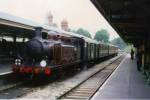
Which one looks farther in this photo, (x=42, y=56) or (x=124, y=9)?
(x=124, y=9)

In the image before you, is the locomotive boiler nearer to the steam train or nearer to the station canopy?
the steam train

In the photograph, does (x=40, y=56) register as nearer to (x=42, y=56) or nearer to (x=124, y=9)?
(x=42, y=56)

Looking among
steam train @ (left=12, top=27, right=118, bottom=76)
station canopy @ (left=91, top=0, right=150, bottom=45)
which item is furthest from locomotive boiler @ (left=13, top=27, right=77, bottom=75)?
station canopy @ (left=91, top=0, right=150, bottom=45)

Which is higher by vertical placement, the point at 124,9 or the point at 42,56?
the point at 124,9

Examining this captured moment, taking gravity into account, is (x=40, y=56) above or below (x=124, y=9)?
below

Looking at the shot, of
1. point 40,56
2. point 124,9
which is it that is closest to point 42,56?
point 40,56

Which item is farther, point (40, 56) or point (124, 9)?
point (124, 9)

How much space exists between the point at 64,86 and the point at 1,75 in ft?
11.4

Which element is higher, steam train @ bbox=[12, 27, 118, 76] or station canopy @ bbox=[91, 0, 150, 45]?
station canopy @ bbox=[91, 0, 150, 45]

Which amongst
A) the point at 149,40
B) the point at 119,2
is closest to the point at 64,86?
the point at 119,2

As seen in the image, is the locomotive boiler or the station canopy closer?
the locomotive boiler

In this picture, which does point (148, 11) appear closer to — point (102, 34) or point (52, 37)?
point (52, 37)

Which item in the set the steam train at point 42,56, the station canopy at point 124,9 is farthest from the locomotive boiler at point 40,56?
the station canopy at point 124,9

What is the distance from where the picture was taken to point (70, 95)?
12.9 meters
